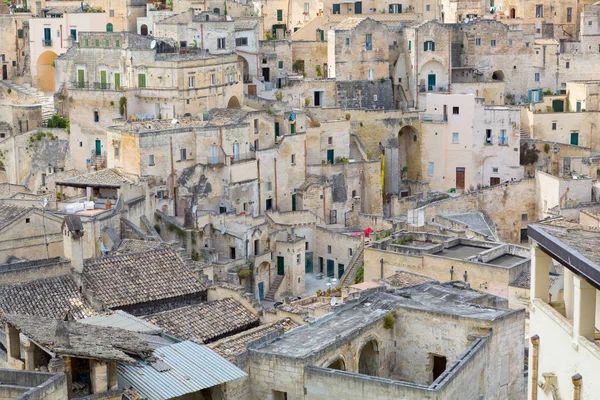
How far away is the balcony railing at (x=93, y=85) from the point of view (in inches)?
2534

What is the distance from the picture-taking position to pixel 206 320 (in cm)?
3825

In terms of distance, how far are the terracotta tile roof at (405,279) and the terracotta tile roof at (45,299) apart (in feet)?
35.5

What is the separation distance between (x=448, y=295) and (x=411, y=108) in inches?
1428

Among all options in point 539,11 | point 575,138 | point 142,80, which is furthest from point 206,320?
point 539,11

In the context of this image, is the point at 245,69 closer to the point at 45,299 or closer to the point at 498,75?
the point at 498,75

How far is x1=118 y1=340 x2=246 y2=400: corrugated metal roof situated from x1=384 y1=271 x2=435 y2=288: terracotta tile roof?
41.4 ft

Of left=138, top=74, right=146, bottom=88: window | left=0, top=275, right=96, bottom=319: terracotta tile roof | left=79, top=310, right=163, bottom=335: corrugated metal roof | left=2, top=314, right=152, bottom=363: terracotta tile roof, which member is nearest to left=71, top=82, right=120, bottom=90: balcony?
left=138, top=74, right=146, bottom=88: window

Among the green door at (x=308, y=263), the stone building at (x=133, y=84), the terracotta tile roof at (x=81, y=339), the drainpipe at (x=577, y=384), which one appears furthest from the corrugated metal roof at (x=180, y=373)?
the stone building at (x=133, y=84)

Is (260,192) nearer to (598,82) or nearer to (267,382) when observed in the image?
(598,82)

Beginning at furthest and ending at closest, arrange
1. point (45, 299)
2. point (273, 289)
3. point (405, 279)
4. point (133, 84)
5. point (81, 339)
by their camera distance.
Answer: point (133, 84), point (273, 289), point (405, 279), point (45, 299), point (81, 339)

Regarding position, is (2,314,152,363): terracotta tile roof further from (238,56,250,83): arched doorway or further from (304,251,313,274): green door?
(238,56,250,83): arched doorway

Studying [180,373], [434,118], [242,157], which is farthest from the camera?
[434,118]

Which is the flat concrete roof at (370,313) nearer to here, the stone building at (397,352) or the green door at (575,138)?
the stone building at (397,352)

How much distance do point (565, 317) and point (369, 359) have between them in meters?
16.0
